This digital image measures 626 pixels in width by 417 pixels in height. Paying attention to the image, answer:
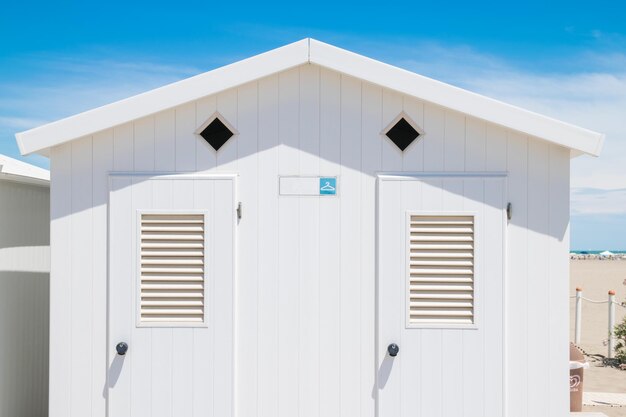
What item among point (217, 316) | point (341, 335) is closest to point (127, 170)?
point (217, 316)

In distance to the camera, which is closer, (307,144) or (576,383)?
(307,144)

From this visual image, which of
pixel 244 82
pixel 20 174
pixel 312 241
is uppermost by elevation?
pixel 244 82

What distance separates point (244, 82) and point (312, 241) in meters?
1.42

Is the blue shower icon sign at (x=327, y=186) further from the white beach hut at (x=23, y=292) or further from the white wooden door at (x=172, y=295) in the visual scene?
the white beach hut at (x=23, y=292)

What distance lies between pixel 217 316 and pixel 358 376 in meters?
1.27

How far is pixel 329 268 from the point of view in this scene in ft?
16.0

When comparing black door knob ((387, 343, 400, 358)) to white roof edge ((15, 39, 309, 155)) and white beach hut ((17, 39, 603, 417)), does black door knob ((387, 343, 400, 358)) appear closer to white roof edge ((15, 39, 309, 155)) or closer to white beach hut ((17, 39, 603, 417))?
white beach hut ((17, 39, 603, 417))

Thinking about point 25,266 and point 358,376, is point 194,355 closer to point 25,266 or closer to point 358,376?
point 358,376

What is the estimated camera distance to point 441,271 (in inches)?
192

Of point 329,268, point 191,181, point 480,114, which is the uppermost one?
point 480,114

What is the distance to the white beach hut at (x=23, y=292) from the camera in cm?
573

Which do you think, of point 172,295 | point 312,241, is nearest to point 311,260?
point 312,241

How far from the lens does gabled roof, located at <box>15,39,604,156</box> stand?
4.72 m

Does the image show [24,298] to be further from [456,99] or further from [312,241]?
[456,99]
